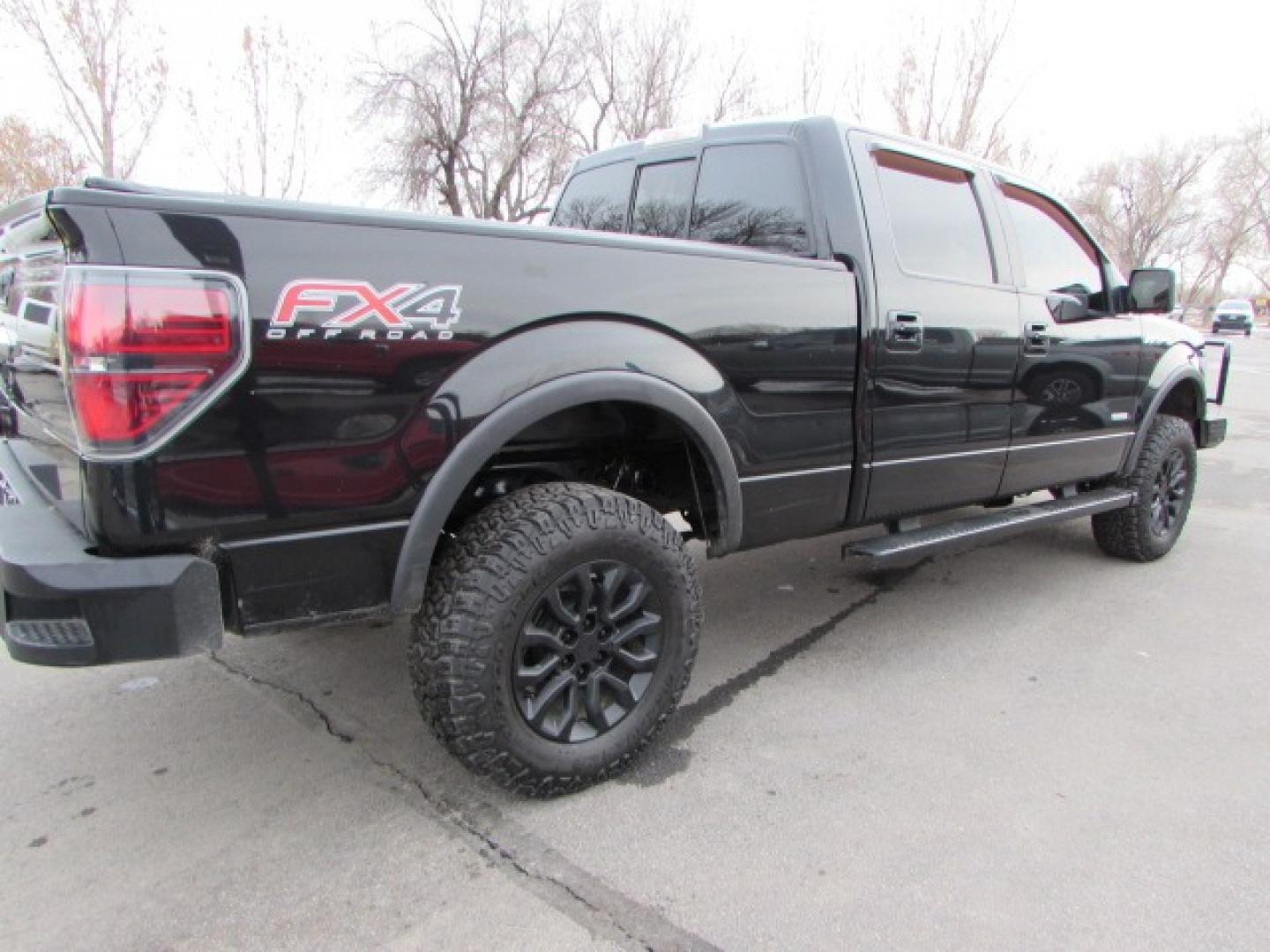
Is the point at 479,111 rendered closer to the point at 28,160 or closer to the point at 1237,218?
the point at 28,160

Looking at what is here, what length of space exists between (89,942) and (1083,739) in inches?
117

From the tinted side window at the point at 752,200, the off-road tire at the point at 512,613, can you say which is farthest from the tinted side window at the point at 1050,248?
the off-road tire at the point at 512,613

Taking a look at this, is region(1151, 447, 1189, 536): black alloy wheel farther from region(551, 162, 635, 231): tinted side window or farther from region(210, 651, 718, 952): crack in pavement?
region(210, 651, 718, 952): crack in pavement

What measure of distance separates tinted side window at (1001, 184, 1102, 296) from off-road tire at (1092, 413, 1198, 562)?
3.25 ft

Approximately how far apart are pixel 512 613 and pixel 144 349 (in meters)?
1.05

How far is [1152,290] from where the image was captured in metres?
4.23

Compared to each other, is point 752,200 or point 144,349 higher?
point 752,200

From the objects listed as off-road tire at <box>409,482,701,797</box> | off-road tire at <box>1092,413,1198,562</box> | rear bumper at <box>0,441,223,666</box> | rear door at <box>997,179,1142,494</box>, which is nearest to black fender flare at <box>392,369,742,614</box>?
off-road tire at <box>409,482,701,797</box>

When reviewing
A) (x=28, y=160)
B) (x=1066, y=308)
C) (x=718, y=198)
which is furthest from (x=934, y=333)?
(x=28, y=160)

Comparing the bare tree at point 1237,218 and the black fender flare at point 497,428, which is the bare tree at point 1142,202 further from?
the black fender flare at point 497,428

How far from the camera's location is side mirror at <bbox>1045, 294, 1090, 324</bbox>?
3890 millimetres

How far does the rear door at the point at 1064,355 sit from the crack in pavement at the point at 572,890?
2687 millimetres

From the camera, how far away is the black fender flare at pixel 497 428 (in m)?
2.07

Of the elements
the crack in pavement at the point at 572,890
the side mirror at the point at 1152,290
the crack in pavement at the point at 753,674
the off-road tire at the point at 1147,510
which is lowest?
the crack in pavement at the point at 753,674
